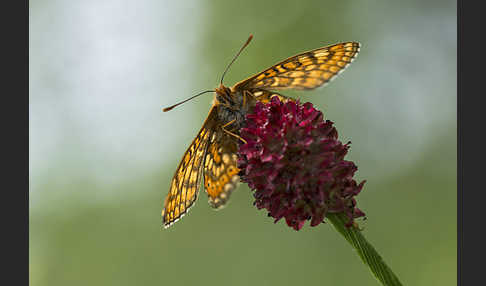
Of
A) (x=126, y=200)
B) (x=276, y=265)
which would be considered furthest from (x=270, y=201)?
(x=126, y=200)

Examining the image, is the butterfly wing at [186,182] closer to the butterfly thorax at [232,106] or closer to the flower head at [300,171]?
the butterfly thorax at [232,106]

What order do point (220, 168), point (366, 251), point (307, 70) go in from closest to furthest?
point (366, 251), point (220, 168), point (307, 70)

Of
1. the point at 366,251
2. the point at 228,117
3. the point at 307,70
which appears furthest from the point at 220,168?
the point at 366,251

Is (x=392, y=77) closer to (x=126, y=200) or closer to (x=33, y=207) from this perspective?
(x=126, y=200)

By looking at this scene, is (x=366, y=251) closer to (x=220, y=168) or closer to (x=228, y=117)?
(x=220, y=168)

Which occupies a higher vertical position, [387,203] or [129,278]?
[387,203]

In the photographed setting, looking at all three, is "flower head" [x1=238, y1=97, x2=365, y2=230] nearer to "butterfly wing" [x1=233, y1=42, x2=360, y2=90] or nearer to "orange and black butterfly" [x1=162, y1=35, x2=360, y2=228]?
"orange and black butterfly" [x1=162, y1=35, x2=360, y2=228]

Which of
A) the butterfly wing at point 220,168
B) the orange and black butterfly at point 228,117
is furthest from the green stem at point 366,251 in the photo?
the orange and black butterfly at point 228,117
